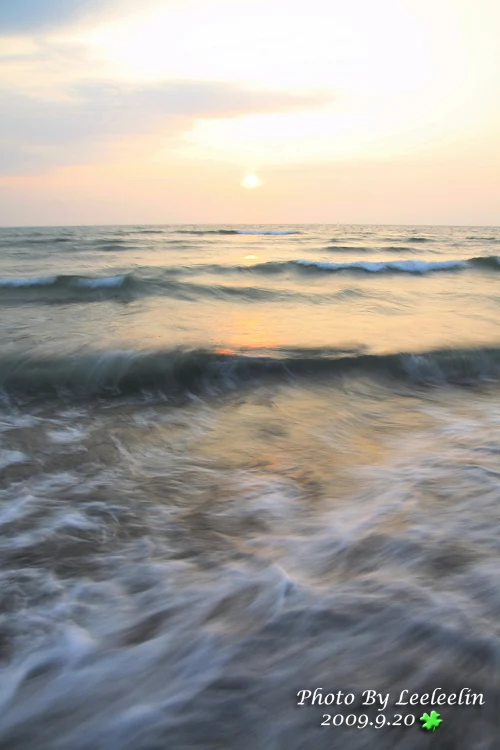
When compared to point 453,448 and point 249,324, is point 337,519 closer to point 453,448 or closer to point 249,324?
point 453,448

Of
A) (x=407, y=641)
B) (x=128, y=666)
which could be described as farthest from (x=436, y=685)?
(x=128, y=666)

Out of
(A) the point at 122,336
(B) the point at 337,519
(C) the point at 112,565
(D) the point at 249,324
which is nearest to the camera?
(C) the point at 112,565

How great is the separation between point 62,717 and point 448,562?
1.80m

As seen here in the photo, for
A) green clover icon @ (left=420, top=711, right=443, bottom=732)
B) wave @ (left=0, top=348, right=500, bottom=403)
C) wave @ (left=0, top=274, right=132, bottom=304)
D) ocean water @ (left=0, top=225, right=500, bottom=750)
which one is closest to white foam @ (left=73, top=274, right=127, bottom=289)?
wave @ (left=0, top=274, right=132, bottom=304)

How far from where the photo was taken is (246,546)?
8.82ft

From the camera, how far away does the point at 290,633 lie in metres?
2.09

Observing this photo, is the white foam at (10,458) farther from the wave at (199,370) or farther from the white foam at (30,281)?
the white foam at (30,281)

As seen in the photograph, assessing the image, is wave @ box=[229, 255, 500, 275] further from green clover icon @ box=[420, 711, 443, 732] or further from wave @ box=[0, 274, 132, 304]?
green clover icon @ box=[420, 711, 443, 732]

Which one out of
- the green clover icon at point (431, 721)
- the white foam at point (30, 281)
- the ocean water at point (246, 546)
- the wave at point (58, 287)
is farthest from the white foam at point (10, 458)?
the white foam at point (30, 281)

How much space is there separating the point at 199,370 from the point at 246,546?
3.61 metres

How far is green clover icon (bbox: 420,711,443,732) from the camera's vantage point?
1.68 metres

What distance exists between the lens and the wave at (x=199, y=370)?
5703 mm

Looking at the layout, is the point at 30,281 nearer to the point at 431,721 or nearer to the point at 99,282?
the point at 99,282

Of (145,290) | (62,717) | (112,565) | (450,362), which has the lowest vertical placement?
(62,717)
